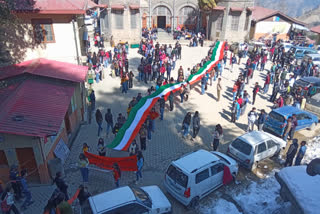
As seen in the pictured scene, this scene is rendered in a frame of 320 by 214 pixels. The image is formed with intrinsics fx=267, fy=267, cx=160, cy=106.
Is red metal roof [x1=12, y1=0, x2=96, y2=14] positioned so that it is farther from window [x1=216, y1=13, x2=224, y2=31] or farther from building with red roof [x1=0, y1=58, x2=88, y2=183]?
window [x1=216, y1=13, x2=224, y2=31]

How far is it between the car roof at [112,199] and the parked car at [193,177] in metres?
1.89

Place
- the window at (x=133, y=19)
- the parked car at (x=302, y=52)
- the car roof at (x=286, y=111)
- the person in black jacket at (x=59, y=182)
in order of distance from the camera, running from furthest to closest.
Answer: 1. the window at (x=133, y=19)
2. the parked car at (x=302, y=52)
3. the car roof at (x=286, y=111)
4. the person in black jacket at (x=59, y=182)

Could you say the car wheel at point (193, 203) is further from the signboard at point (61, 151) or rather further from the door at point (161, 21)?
the door at point (161, 21)

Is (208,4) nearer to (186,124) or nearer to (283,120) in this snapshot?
(283,120)

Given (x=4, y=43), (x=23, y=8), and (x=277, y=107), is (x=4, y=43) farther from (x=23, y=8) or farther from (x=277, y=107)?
(x=277, y=107)

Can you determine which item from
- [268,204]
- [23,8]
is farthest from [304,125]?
[23,8]

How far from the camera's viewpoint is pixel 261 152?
39.1ft

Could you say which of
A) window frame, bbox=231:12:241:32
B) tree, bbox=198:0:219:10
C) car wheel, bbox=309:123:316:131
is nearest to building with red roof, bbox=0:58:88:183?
car wheel, bbox=309:123:316:131

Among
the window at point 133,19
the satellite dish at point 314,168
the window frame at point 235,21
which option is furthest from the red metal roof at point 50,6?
the window frame at point 235,21

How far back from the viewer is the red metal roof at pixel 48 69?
13.1m

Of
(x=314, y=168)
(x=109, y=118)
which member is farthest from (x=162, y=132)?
(x=314, y=168)

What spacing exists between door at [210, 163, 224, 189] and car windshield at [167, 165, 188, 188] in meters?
1.27

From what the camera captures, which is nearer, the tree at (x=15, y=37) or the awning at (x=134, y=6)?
the tree at (x=15, y=37)

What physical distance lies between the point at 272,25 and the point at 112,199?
129ft
